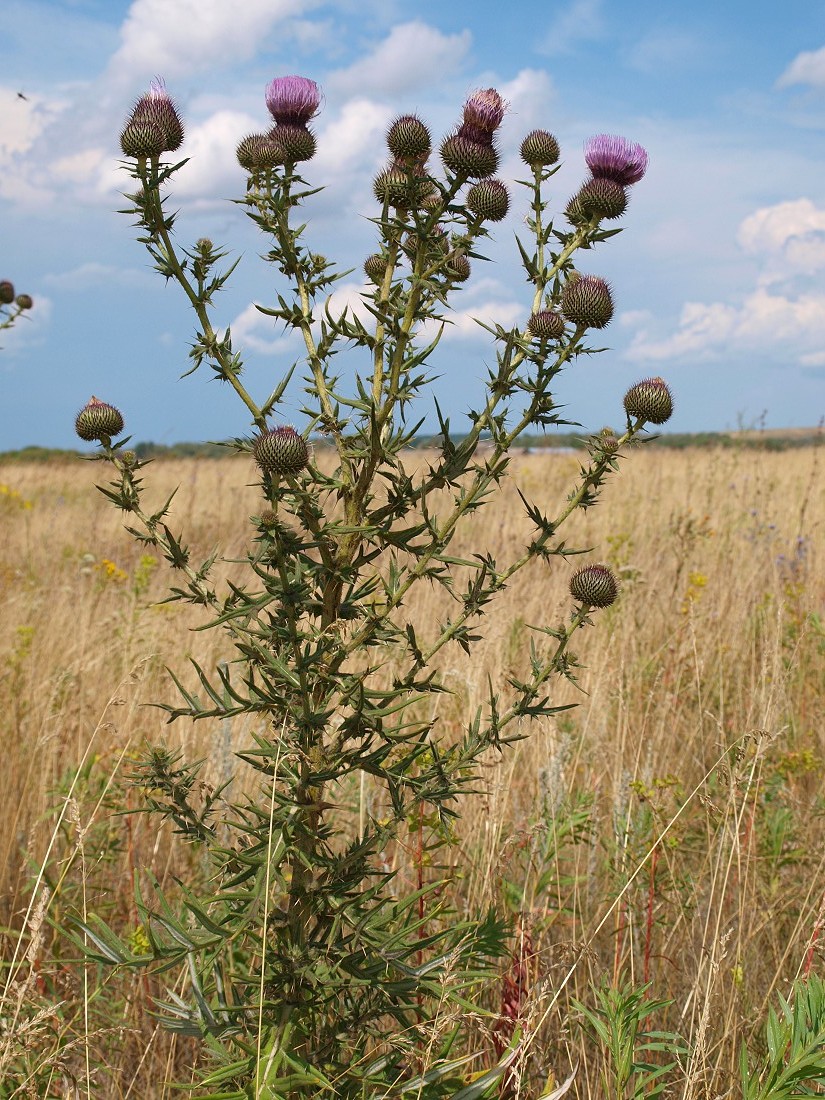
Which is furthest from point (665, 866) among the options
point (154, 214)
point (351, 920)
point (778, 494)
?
point (778, 494)

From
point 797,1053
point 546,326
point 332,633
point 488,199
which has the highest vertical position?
point 488,199

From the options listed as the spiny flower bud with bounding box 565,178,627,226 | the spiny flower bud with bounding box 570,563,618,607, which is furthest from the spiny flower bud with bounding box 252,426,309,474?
the spiny flower bud with bounding box 565,178,627,226

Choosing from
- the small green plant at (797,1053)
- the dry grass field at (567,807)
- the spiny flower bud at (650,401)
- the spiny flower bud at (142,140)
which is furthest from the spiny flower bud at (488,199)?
the small green plant at (797,1053)

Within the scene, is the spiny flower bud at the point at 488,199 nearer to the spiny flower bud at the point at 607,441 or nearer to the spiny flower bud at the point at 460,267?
the spiny flower bud at the point at 460,267

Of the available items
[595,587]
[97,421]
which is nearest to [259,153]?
[97,421]

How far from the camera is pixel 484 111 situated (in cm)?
246

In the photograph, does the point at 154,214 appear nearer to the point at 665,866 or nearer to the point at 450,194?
the point at 450,194

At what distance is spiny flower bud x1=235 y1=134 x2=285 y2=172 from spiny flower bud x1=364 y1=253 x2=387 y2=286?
1.05ft

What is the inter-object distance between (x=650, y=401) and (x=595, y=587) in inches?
20.5

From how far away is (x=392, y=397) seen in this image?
6.73ft

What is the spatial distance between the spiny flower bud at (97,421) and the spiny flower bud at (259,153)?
27.6 inches

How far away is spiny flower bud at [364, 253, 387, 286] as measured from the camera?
2.31 meters

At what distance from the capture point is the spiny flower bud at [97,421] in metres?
2.42

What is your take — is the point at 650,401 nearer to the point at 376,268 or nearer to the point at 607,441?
the point at 607,441
